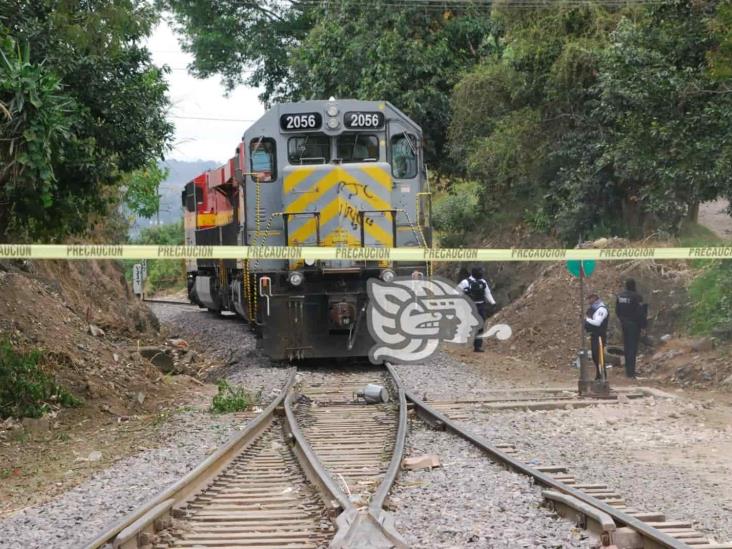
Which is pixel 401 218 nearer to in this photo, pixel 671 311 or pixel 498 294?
pixel 671 311

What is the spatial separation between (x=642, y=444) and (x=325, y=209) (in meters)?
7.05

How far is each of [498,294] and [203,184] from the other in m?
8.05

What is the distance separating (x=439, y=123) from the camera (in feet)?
94.2

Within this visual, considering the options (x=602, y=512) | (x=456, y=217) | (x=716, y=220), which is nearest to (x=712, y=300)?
(x=602, y=512)

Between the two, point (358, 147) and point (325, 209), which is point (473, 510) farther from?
point (358, 147)

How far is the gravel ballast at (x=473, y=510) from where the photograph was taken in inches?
235

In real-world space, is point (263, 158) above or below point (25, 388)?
above

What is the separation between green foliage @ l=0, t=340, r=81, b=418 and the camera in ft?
36.9

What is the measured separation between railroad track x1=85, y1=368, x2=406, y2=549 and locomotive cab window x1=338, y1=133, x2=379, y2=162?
5.25 m

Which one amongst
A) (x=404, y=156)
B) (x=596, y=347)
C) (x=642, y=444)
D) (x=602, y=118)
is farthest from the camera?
(x=602, y=118)

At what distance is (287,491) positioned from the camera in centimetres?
737

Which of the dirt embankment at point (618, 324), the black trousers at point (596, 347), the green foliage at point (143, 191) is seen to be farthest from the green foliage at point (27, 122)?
the green foliage at point (143, 191)

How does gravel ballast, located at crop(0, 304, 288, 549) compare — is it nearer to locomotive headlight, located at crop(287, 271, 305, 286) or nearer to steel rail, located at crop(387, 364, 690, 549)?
locomotive headlight, located at crop(287, 271, 305, 286)

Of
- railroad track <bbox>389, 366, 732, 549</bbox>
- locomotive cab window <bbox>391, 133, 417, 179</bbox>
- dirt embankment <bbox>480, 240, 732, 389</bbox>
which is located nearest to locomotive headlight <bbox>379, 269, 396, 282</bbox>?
locomotive cab window <bbox>391, 133, 417, 179</bbox>
